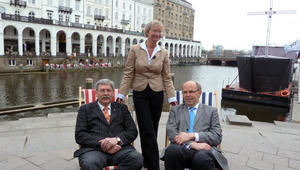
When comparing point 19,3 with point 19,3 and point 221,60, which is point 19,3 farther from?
point 221,60

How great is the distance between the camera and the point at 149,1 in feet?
196

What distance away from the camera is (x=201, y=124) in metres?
2.83

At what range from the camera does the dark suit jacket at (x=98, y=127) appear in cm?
268

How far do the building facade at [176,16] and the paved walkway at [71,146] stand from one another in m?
59.4

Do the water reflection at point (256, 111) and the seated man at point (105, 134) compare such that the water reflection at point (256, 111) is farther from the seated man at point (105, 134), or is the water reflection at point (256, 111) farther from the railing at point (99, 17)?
the railing at point (99, 17)

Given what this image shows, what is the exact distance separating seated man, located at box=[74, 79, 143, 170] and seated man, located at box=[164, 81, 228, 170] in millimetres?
458

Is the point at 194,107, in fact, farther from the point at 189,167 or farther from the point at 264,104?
the point at 264,104

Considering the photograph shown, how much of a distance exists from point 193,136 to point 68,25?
36.2m

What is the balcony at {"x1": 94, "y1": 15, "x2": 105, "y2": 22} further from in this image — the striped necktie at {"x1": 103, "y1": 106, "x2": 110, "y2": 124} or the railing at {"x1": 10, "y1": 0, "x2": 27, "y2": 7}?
the striped necktie at {"x1": 103, "y1": 106, "x2": 110, "y2": 124}

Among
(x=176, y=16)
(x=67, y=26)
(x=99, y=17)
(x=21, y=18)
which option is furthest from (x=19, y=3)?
(x=176, y=16)

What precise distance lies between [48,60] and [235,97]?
25.6 metres

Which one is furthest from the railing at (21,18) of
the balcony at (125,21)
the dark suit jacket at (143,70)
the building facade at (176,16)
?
the building facade at (176,16)

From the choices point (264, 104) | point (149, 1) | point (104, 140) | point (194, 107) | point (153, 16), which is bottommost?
point (264, 104)

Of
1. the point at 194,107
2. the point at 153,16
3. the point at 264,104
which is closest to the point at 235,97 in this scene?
the point at 264,104
